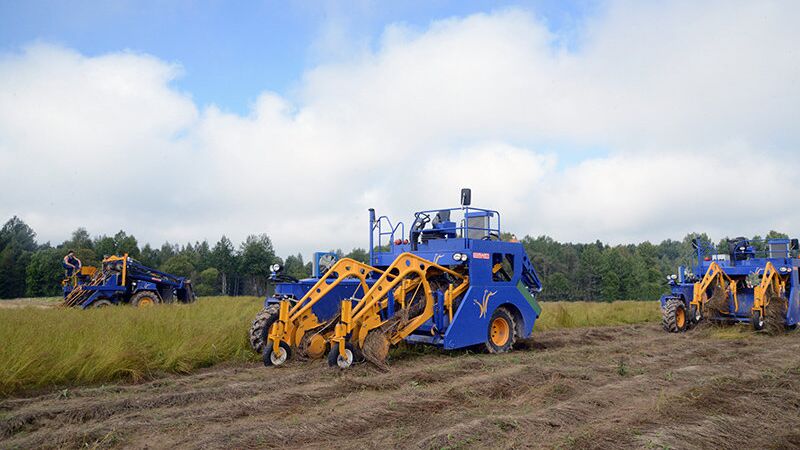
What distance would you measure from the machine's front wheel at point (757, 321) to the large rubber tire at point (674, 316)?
1.53m

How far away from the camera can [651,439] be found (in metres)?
5.10

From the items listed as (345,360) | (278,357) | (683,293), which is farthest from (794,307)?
(278,357)

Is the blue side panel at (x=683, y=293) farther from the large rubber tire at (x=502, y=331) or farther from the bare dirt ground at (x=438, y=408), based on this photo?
the large rubber tire at (x=502, y=331)

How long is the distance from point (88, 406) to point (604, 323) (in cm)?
1559

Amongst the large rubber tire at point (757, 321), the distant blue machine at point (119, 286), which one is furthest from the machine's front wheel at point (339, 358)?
the distant blue machine at point (119, 286)

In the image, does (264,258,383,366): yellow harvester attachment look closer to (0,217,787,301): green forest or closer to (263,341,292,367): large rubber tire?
(263,341,292,367): large rubber tire

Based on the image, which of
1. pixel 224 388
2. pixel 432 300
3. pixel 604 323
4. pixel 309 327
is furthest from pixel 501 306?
pixel 604 323

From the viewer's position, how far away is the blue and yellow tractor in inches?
356

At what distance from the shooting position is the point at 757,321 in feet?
48.6

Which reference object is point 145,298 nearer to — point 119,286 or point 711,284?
point 119,286

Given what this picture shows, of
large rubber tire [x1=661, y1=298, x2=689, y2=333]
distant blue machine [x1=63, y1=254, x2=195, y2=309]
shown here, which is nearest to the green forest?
distant blue machine [x1=63, y1=254, x2=195, y2=309]

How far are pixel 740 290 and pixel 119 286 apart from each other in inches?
765

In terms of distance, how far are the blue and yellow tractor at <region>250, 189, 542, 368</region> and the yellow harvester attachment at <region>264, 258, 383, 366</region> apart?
16mm

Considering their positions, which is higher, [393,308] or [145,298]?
[393,308]
